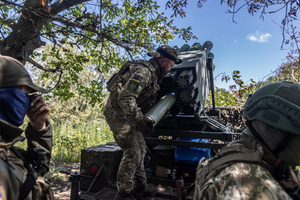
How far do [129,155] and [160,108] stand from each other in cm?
86

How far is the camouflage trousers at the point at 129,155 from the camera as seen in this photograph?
2.93m

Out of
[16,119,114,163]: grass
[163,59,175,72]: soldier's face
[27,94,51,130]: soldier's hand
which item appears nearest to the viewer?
[27,94,51,130]: soldier's hand

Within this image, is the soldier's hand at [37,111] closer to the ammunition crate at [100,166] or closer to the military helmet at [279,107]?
the military helmet at [279,107]

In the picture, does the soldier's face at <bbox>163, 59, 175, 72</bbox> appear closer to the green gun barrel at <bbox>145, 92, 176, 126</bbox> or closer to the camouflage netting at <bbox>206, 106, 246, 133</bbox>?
the green gun barrel at <bbox>145, 92, 176, 126</bbox>

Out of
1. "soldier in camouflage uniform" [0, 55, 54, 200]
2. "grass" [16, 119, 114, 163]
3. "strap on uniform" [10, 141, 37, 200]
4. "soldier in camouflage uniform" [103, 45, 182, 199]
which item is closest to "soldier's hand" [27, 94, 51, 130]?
"soldier in camouflage uniform" [0, 55, 54, 200]

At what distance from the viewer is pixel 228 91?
33.1 ft

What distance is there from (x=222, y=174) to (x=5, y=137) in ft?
4.19

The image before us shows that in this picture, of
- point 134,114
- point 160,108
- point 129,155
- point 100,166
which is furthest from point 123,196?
point 160,108

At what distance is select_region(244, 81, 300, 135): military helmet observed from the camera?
118 centimetres

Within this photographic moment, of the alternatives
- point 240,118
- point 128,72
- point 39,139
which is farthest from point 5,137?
point 240,118

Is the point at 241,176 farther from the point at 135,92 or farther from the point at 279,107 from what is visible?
the point at 135,92

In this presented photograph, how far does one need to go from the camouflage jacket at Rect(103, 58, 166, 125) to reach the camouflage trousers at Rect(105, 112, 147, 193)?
0.14m

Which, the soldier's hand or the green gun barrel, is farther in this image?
A: the green gun barrel

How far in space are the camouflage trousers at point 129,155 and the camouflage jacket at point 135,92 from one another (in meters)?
0.14
